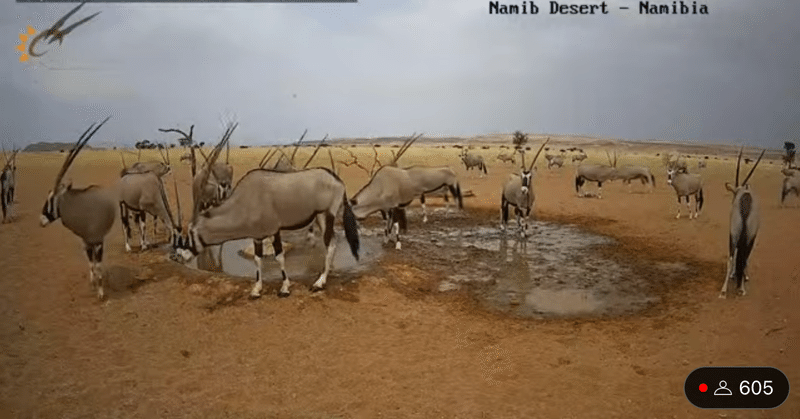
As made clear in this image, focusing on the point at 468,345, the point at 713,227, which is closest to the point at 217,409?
the point at 468,345

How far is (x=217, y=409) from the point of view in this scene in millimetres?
3826

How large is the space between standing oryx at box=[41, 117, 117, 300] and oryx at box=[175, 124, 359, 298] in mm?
843

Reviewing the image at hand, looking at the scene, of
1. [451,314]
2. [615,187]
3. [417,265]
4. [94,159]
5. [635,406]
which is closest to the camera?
[635,406]

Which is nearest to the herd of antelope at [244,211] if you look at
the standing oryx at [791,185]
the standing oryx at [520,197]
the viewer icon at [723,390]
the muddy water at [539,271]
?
the muddy water at [539,271]

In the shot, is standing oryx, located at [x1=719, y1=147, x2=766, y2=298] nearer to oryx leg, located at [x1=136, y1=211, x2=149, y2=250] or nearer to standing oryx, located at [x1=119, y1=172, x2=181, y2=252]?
standing oryx, located at [x1=119, y1=172, x2=181, y2=252]

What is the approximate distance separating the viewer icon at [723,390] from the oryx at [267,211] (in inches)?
165

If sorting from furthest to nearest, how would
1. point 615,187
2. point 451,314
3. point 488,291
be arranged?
point 615,187 → point 488,291 → point 451,314

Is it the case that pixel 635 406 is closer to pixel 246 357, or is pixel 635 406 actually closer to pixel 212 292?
pixel 246 357

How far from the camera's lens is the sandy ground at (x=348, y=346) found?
390 cm

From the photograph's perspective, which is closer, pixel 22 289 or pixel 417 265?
pixel 22 289

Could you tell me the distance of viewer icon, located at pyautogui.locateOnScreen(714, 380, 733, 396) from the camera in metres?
3.97

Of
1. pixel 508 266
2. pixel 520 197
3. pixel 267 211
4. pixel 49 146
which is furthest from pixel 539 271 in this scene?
pixel 49 146

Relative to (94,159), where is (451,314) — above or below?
below

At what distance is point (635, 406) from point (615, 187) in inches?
667
